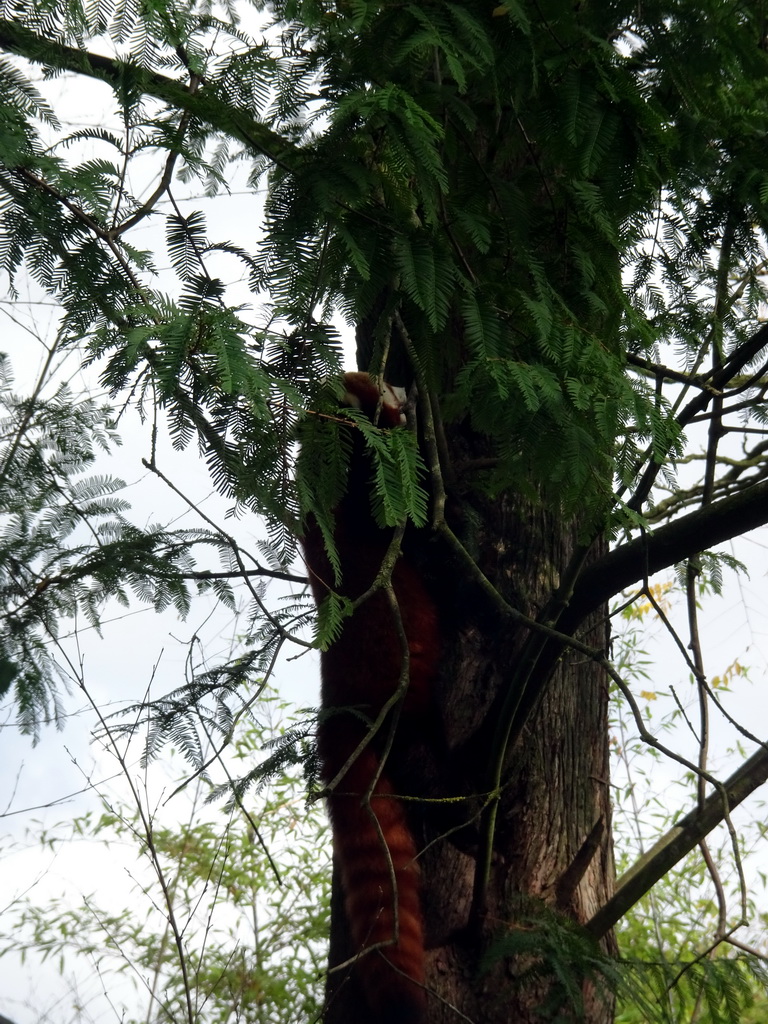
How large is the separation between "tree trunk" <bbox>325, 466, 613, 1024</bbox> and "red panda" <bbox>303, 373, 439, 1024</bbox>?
65 mm

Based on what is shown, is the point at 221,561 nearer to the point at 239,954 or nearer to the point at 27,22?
the point at 27,22

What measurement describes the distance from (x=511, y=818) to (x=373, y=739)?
451 millimetres

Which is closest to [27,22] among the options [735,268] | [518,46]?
[518,46]

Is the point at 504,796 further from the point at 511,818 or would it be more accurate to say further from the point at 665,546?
the point at 665,546

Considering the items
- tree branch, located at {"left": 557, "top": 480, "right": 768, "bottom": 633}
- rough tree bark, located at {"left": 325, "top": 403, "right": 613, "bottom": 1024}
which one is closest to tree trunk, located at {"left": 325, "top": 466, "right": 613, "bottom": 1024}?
rough tree bark, located at {"left": 325, "top": 403, "right": 613, "bottom": 1024}

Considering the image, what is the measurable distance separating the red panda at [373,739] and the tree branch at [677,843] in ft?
1.55

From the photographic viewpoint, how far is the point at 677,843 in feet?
7.89

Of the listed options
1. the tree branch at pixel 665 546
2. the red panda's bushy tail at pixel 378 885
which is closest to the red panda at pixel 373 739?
the red panda's bushy tail at pixel 378 885

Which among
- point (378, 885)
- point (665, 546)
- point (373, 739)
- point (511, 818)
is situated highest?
point (665, 546)

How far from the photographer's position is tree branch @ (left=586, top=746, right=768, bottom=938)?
2318mm

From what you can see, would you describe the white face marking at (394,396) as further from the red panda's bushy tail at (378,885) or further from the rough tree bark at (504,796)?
the red panda's bushy tail at (378,885)

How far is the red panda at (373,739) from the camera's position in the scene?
2.23 metres

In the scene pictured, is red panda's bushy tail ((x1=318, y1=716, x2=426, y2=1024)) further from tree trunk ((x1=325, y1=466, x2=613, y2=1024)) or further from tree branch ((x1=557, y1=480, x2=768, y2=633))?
tree branch ((x1=557, y1=480, x2=768, y2=633))

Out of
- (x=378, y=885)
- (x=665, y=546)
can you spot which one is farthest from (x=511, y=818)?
(x=665, y=546)
